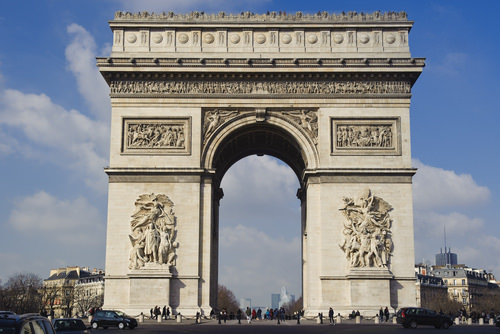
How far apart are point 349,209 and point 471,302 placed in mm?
76789

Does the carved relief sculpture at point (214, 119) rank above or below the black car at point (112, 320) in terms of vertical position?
above

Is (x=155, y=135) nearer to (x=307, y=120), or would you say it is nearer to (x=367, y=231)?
(x=307, y=120)

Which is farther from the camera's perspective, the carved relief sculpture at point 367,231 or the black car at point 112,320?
the carved relief sculpture at point 367,231

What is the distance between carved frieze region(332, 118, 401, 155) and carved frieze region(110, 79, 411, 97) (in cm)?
153

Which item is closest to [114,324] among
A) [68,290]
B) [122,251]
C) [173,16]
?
[122,251]

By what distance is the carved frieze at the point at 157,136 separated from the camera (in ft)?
113

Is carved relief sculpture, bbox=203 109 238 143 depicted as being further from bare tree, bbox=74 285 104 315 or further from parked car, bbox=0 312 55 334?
bare tree, bbox=74 285 104 315

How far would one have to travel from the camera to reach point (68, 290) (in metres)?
98.6

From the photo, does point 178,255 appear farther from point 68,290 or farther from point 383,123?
point 68,290

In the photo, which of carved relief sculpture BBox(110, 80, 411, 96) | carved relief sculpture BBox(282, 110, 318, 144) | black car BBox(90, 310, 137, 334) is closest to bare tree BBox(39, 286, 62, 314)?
carved relief sculpture BBox(110, 80, 411, 96)

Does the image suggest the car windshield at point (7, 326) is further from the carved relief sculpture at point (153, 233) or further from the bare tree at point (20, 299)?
the bare tree at point (20, 299)

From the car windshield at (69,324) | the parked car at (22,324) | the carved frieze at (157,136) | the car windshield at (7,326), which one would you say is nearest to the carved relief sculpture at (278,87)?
the carved frieze at (157,136)

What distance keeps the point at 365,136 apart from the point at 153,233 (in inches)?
468

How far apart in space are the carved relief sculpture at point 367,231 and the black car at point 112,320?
36.6 ft
